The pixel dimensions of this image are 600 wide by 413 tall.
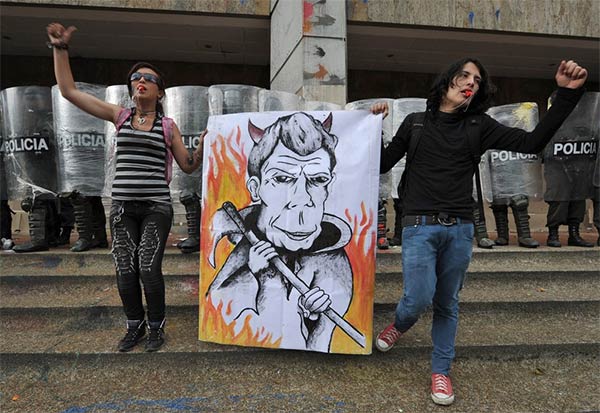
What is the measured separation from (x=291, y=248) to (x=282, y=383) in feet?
2.89

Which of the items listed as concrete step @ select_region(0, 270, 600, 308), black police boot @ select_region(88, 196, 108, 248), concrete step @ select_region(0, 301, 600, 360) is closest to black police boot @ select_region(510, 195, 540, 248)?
concrete step @ select_region(0, 270, 600, 308)

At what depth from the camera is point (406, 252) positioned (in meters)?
2.27

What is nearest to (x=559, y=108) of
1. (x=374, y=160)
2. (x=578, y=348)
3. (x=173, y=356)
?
(x=374, y=160)

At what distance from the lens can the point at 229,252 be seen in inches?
108

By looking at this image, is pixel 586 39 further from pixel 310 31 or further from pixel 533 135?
pixel 533 135

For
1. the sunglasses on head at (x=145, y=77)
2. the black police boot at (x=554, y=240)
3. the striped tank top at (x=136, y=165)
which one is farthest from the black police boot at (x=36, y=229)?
the black police boot at (x=554, y=240)

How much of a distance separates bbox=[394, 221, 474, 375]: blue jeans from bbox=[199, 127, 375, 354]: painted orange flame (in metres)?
0.36

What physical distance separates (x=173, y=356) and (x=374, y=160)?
6.26 ft

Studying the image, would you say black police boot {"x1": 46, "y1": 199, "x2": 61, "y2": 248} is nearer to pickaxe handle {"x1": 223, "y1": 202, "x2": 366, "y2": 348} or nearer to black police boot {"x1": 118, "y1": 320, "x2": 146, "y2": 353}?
black police boot {"x1": 118, "y1": 320, "x2": 146, "y2": 353}

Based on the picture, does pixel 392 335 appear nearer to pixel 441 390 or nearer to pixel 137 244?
pixel 441 390

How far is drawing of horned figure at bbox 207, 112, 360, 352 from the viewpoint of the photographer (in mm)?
2627

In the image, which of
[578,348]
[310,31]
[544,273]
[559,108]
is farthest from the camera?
[310,31]

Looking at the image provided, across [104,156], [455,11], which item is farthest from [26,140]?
[455,11]

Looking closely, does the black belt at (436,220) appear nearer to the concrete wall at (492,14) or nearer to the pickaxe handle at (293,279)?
the pickaxe handle at (293,279)
